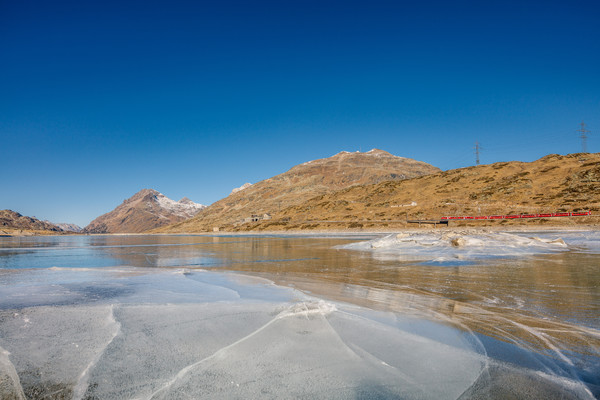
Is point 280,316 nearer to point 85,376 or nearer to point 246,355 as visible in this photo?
point 246,355

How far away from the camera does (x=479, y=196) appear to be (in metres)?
78.4

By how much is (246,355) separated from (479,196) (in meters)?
86.2

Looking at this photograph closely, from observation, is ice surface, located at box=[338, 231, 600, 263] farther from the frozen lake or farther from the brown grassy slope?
the brown grassy slope

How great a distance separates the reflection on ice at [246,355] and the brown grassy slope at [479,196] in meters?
54.4

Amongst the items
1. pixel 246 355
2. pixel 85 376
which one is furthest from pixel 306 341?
pixel 85 376

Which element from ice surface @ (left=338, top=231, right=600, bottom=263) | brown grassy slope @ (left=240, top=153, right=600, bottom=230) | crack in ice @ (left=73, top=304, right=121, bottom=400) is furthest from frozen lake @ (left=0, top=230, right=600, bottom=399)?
brown grassy slope @ (left=240, top=153, right=600, bottom=230)

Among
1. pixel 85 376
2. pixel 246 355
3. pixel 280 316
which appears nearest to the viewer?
pixel 85 376

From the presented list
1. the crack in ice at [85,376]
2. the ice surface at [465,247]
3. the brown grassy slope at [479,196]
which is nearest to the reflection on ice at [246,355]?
Answer: the crack in ice at [85,376]

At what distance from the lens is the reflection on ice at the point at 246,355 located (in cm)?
313

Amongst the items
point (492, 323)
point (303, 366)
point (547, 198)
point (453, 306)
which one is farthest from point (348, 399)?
point (547, 198)

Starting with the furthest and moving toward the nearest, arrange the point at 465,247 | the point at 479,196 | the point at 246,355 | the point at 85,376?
the point at 479,196 < the point at 465,247 < the point at 246,355 < the point at 85,376

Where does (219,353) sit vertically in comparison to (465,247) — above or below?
below

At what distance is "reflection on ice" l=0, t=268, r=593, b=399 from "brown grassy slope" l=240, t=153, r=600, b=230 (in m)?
54.4

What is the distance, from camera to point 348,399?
2.95 m
